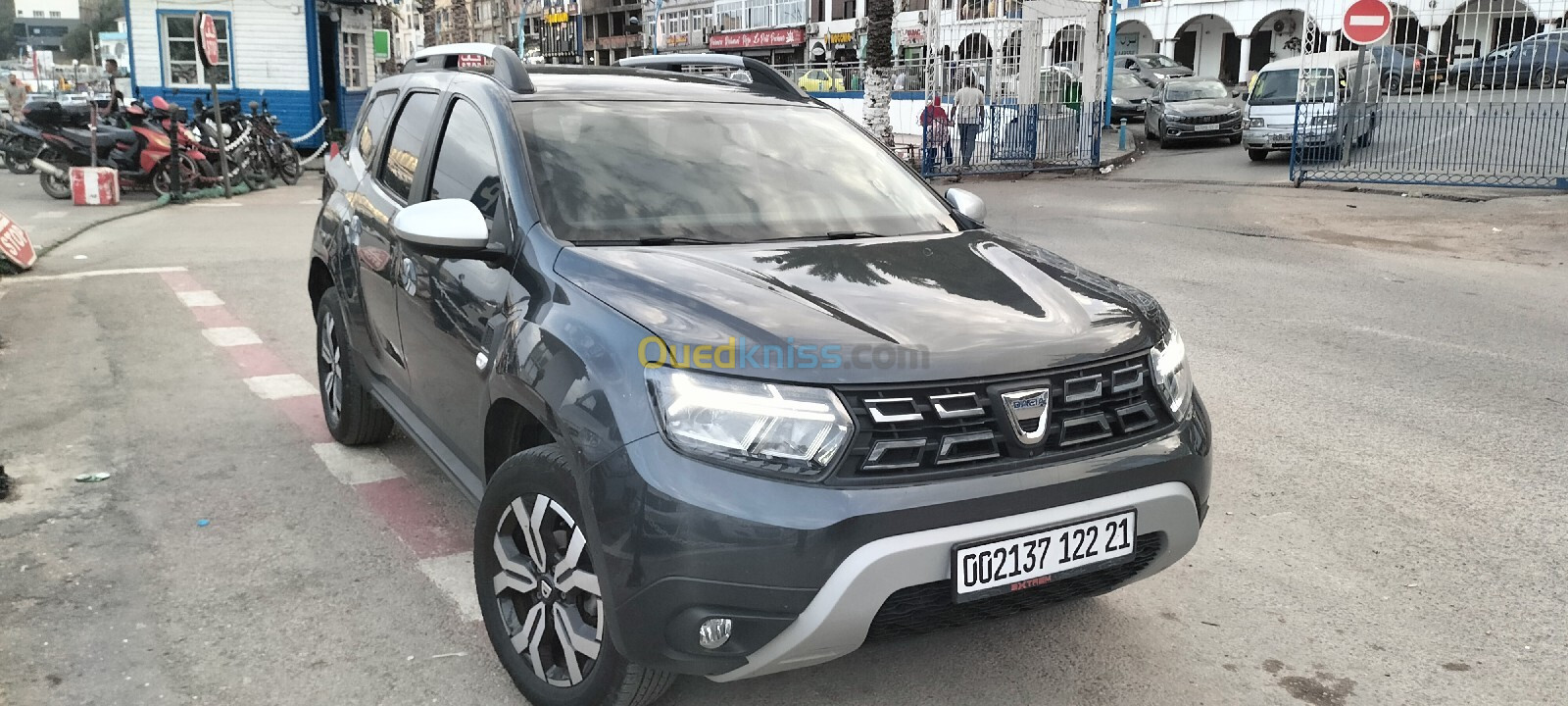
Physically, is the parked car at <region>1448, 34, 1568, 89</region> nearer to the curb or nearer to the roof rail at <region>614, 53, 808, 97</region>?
the roof rail at <region>614, 53, 808, 97</region>

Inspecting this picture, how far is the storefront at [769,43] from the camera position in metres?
59.7

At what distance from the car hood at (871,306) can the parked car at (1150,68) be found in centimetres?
2649

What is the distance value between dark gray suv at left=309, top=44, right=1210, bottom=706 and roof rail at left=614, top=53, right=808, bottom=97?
2.29 ft

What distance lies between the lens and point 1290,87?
1955 cm

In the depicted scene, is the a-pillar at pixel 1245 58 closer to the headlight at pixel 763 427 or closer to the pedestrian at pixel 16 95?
the pedestrian at pixel 16 95

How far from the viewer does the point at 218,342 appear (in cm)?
745

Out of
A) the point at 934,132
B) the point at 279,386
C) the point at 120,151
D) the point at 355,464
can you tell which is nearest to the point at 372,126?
the point at 355,464

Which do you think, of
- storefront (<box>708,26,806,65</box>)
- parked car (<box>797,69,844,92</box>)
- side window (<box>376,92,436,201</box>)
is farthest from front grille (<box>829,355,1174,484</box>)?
storefront (<box>708,26,806,65</box>)

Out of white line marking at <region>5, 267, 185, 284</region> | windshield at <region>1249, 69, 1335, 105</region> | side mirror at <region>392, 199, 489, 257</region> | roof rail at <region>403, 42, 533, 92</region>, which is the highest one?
windshield at <region>1249, 69, 1335, 105</region>

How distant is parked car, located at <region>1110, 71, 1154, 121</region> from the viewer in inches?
1046

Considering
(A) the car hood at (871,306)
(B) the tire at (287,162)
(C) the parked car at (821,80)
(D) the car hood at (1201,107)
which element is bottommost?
(B) the tire at (287,162)

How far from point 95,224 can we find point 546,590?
43.5 ft

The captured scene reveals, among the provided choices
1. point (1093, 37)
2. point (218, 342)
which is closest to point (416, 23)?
point (1093, 37)

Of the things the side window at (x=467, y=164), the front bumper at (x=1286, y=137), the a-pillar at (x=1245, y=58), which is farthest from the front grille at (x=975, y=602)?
the a-pillar at (x=1245, y=58)
